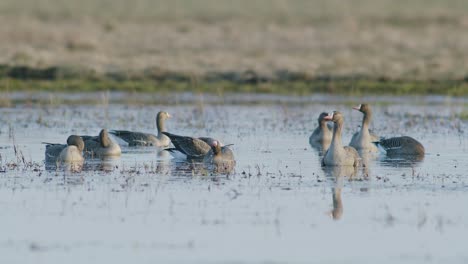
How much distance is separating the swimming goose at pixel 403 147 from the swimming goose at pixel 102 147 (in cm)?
451

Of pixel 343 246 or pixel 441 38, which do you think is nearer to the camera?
pixel 343 246

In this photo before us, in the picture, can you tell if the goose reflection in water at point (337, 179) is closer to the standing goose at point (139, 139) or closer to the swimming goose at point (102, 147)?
the swimming goose at point (102, 147)

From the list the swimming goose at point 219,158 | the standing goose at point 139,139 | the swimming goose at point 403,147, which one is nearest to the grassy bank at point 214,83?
the standing goose at point 139,139

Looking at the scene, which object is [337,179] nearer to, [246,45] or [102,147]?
[102,147]

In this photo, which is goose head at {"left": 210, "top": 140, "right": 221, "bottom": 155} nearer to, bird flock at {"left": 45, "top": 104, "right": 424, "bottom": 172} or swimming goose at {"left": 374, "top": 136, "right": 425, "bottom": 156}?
bird flock at {"left": 45, "top": 104, "right": 424, "bottom": 172}

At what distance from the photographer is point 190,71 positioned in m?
35.5

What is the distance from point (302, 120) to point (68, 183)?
11117 mm

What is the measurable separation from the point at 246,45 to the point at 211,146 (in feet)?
105

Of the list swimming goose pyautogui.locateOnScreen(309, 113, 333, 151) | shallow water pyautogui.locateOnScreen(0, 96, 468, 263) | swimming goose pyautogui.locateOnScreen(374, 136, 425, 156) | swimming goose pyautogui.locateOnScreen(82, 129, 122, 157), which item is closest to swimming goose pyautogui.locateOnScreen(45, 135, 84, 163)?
shallow water pyautogui.locateOnScreen(0, 96, 468, 263)

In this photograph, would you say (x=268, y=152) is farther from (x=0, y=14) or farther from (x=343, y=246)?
(x=0, y=14)

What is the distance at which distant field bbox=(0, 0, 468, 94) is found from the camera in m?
36.3

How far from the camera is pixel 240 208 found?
11.6m

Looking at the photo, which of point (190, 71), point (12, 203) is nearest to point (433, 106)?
point (190, 71)

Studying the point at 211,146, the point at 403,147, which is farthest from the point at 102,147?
the point at 403,147
